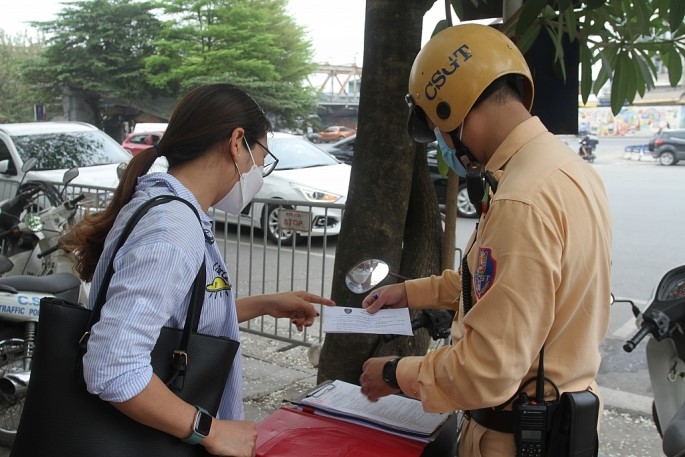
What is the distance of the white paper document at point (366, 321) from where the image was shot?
75.5 inches

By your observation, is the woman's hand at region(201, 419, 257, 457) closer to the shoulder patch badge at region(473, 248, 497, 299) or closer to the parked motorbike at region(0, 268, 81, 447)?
the shoulder patch badge at region(473, 248, 497, 299)

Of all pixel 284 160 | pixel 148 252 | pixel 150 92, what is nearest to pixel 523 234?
pixel 148 252

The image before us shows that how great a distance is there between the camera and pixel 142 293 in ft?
4.47

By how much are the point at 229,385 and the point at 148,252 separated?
506 mm

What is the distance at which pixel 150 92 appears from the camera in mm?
36750

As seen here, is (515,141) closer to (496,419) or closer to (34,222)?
(496,419)

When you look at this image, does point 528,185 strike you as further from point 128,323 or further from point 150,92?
point 150,92

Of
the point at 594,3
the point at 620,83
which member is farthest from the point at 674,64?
the point at 594,3

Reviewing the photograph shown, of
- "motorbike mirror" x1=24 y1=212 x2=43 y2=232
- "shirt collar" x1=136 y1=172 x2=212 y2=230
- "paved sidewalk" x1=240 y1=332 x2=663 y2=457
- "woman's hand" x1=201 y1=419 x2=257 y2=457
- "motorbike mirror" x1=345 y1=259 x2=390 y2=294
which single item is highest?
"shirt collar" x1=136 y1=172 x2=212 y2=230

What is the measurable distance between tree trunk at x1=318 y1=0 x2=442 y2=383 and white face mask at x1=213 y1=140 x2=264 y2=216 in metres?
1.06

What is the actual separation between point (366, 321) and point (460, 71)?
2.64 feet

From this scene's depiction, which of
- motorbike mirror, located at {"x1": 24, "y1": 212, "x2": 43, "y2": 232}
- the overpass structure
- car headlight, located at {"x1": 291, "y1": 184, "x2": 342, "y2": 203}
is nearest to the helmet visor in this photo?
motorbike mirror, located at {"x1": 24, "y1": 212, "x2": 43, "y2": 232}

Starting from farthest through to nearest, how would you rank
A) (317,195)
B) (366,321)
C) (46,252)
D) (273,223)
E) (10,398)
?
1. (317,195)
2. (273,223)
3. (46,252)
4. (10,398)
5. (366,321)

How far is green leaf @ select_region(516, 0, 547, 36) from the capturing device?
6.89 feet
